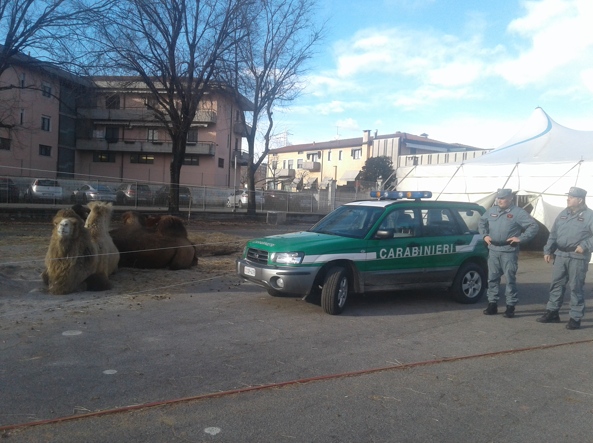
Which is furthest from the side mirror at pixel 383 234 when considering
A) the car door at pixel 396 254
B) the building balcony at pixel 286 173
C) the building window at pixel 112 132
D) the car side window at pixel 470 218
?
the building balcony at pixel 286 173

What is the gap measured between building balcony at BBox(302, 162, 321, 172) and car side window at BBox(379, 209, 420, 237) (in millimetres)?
59604

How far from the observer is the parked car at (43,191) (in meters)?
23.0

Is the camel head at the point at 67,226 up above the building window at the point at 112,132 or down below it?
below

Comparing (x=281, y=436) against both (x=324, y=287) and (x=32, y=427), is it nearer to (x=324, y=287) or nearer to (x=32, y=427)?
(x=32, y=427)

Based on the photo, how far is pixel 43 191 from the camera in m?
23.6

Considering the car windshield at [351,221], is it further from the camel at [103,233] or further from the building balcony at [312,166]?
the building balcony at [312,166]

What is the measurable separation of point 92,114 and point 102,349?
4946cm

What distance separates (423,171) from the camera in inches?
893

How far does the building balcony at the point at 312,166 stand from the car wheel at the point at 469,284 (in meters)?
59.2

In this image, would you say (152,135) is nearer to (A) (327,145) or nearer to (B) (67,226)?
(A) (327,145)

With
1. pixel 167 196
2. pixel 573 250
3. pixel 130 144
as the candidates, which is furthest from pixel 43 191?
pixel 130 144

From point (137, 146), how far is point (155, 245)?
41600 mm

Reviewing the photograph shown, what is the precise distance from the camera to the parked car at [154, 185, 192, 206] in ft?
89.1

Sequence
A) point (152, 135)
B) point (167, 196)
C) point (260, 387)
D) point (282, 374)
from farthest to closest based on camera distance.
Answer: point (152, 135) < point (167, 196) < point (282, 374) < point (260, 387)
